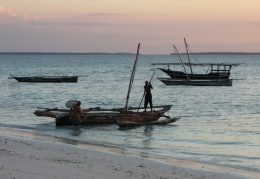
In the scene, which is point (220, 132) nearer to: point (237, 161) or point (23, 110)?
point (237, 161)

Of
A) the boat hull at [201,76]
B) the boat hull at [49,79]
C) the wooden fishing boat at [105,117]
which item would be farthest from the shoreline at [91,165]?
the boat hull at [49,79]

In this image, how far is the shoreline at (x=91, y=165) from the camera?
39.0 feet

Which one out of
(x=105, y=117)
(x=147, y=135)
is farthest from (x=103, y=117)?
(x=147, y=135)

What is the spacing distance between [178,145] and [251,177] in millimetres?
6637

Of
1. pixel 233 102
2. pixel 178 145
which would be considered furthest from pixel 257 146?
pixel 233 102

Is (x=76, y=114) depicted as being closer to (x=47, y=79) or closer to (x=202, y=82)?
(x=202, y=82)

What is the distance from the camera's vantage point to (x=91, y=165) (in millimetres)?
13328

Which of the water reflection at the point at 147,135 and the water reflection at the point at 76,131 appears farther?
the water reflection at the point at 76,131

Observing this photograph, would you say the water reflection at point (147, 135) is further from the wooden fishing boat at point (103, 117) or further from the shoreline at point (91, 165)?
the shoreline at point (91, 165)

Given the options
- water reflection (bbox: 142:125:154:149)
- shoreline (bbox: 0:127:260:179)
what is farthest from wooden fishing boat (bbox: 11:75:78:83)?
shoreline (bbox: 0:127:260:179)

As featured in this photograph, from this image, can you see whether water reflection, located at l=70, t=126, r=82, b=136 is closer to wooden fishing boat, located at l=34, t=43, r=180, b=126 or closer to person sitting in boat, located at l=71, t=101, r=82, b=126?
person sitting in boat, located at l=71, t=101, r=82, b=126

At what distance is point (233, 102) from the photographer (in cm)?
4497

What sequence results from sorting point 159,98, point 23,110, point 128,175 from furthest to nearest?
point 159,98, point 23,110, point 128,175

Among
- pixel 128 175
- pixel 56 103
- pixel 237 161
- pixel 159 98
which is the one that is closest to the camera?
pixel 128 175
